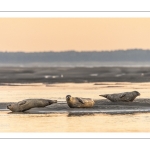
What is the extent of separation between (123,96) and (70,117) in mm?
367

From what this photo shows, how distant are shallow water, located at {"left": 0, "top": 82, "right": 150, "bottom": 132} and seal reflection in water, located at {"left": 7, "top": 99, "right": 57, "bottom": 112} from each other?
0.03 meters

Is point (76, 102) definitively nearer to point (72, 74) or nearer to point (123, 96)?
point (72, 74)

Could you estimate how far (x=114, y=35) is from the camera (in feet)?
8.92

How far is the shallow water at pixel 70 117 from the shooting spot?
264 centimetres

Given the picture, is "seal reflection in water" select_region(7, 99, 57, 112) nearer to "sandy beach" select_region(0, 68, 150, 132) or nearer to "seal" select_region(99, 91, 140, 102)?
"sandy beach" select_region(0, 68, 150, 132)

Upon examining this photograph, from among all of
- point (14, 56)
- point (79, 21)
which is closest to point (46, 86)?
point (14, 56)

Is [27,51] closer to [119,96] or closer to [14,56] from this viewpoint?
[14,56]

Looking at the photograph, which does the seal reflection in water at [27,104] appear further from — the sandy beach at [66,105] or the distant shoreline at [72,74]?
the distant shoreline at [72,74]

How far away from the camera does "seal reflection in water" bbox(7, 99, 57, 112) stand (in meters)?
2.67

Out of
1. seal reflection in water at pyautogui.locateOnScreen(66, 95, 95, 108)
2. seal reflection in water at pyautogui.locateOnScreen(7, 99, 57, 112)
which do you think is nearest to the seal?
seal reflection in water at pyautogui.locateOnScreen(66, 95, 95, 108)

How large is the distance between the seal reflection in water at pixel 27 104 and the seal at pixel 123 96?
361 millimetres

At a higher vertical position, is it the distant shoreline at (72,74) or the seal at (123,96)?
the distant shoreline at (72,74)

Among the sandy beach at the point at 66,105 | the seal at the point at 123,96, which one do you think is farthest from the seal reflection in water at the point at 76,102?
the seal at the point at 123,96
